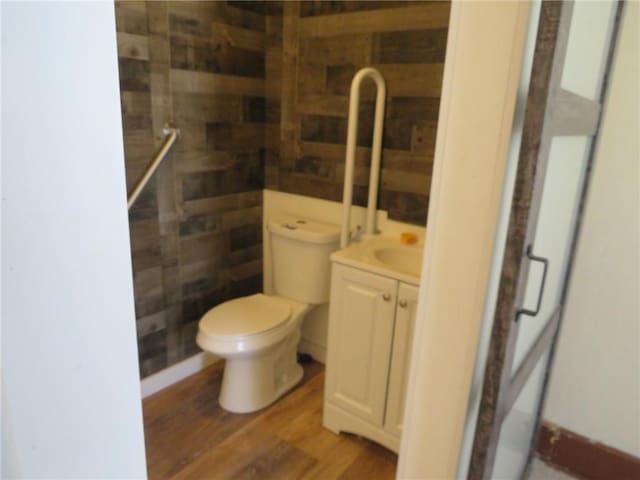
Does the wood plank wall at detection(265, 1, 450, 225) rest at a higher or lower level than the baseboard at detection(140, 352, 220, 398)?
higher

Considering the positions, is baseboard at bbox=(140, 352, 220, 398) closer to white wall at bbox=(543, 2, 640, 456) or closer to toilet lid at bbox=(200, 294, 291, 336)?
toilet lid at bbox=(200, 294, 291, 336)

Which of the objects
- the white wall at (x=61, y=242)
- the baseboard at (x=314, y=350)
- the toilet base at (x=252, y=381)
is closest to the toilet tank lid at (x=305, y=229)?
the toilet base at (x=252, y=381)

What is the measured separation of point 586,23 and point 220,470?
1810 mm

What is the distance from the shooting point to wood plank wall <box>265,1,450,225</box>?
1.90 m

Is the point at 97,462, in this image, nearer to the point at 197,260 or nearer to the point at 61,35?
the point at 61,35

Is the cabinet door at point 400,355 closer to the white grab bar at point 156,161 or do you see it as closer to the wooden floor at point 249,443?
the wooden floor at point 249,443

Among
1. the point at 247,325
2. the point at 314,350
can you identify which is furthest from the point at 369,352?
the point at 314,350

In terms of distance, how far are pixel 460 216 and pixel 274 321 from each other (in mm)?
1244

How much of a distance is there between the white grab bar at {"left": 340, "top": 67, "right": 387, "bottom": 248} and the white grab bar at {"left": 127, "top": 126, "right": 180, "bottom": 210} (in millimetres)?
745

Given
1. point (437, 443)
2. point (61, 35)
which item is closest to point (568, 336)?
point (437, 443)

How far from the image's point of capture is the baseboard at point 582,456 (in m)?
1.67

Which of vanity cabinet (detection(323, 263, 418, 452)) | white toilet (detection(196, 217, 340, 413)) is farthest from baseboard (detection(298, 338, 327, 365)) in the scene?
vanity cabinet (detection(323, 263, 418, 452))

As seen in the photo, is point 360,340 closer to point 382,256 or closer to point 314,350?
point 382,256

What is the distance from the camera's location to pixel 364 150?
6.98 ft
